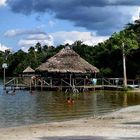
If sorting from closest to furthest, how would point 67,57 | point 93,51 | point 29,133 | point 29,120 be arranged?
point 29,133, point 29,120, point 67,57, point 93,51

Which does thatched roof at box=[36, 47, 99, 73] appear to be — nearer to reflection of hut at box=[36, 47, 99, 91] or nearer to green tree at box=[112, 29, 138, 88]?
reflection of hut at box=[36, 47, 99, 91]

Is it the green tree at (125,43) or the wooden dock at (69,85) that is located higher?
the green tree at (125,43)

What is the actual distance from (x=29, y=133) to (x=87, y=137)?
8.43ft

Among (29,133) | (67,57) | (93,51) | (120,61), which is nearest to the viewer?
(29,133)

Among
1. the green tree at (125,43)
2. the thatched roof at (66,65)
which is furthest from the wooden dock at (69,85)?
the green tree at (125,43)

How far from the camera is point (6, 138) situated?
15.8 meters

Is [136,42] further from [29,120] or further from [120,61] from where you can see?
[29,120]

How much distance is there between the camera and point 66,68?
5678 centimetres

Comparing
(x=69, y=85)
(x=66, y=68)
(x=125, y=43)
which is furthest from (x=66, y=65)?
(x=125, y=43)

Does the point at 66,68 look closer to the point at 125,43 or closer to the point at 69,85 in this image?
the point at 69,85

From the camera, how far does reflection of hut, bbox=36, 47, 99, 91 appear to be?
186 feet

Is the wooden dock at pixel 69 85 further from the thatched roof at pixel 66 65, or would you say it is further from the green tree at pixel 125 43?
the green tree at pixel 125 43

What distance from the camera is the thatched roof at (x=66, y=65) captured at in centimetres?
5662

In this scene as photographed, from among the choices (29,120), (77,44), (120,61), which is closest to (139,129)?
(29,120)
